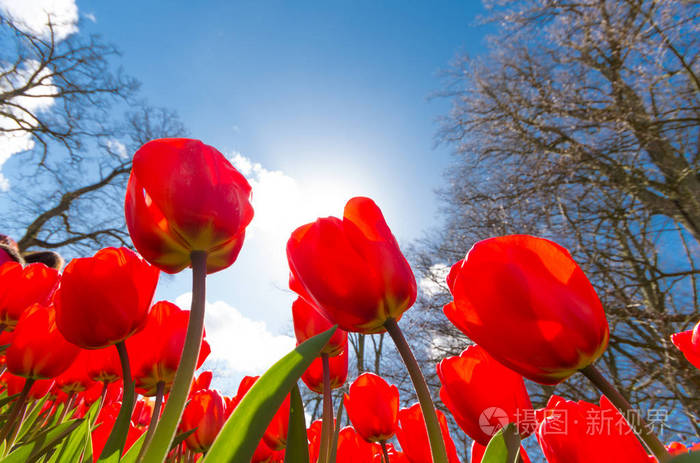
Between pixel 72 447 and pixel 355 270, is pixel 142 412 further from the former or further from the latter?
pixel 355 270

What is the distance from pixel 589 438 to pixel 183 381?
0.48 meters

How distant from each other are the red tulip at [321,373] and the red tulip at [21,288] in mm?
671

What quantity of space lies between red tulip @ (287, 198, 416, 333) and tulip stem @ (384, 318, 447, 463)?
5 cm

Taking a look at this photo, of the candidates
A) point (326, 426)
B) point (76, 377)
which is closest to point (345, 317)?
point (326, 426)

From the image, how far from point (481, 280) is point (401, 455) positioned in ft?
2.16

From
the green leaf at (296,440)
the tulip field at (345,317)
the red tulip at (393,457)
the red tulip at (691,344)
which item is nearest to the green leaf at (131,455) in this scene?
the tulip field at (345,317)

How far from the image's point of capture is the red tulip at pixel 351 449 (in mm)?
890

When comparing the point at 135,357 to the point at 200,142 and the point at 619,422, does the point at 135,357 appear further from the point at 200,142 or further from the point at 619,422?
the point at 619,422

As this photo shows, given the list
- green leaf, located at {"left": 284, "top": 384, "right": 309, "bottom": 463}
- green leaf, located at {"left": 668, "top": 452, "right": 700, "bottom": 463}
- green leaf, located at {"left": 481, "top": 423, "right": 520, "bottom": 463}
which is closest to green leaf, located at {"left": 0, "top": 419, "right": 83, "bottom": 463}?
green leaf, located at {"left": 284, "top": 384, "right": 309, "bottom": 463}

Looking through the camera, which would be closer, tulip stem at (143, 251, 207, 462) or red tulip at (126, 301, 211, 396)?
tulip stem at (143, 251, 207, 462)

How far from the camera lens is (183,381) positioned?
0.40 metres

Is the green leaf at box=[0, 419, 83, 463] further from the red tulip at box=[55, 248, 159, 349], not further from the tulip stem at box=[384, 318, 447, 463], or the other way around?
the tulip stem at box=[384, 318, 447, 463]

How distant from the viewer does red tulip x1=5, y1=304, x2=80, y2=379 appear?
0.80 m

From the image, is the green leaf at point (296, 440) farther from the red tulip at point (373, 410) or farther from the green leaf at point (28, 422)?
the green leaf at point (28, 422)
